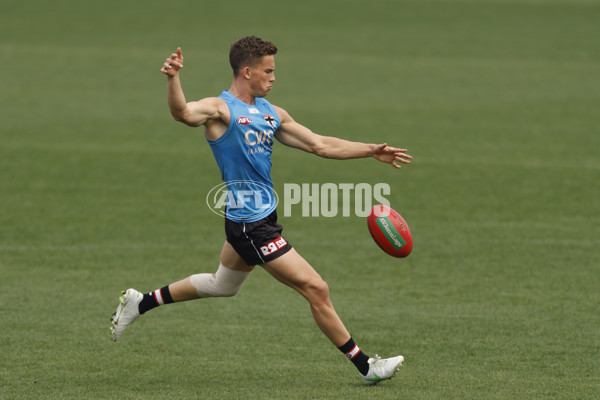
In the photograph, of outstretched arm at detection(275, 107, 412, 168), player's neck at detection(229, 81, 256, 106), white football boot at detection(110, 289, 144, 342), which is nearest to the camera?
player's neck at detection(229, 81, 256, 106)

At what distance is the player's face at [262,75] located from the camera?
729 centimetres

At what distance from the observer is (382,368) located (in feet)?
23.5

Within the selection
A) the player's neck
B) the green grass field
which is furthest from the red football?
the player's neck

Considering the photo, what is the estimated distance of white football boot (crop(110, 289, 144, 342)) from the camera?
7.83 metres

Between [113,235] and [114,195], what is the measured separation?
2.50 metres

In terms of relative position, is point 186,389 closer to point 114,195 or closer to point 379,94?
point 114,195

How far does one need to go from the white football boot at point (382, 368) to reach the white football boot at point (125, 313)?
2121mm

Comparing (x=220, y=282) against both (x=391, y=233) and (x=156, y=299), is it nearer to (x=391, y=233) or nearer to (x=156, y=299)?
(x=156, y=299)

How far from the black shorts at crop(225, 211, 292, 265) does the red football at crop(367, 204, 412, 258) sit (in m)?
1.06

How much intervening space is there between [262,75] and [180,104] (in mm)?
918

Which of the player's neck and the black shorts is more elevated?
the player's neck

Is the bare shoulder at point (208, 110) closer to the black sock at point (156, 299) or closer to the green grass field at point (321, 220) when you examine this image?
the black sock at point (156, 299)

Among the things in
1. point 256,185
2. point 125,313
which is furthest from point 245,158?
point 125,313

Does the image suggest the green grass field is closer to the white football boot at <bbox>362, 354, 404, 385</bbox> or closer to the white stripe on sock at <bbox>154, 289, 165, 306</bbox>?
the white football boot at <bbox>362, 354, 404, 385</bbox>
